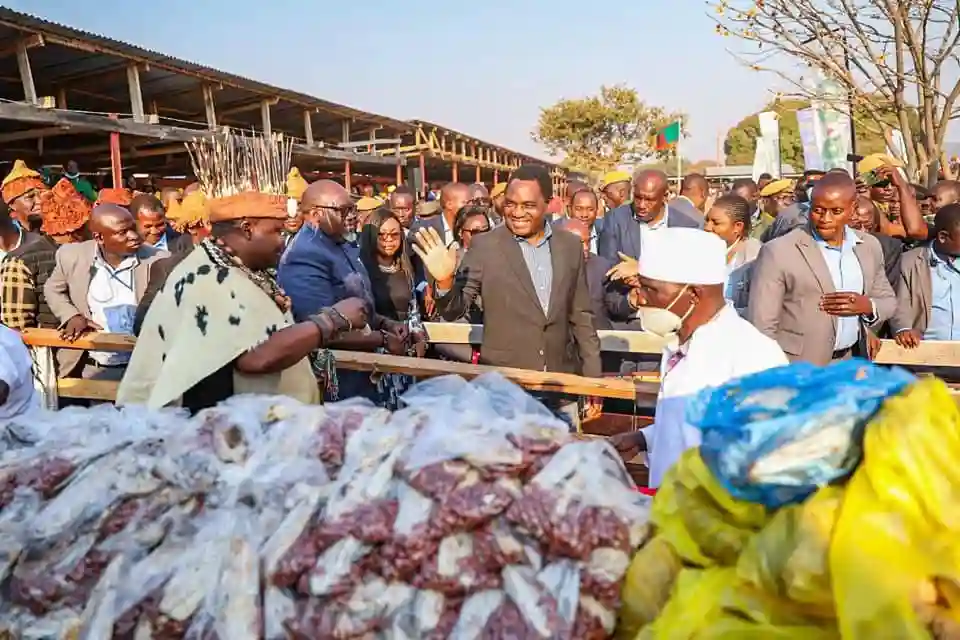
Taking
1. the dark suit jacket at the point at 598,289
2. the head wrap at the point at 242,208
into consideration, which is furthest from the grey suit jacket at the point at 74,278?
the dark suit jacket at the point at 598,289

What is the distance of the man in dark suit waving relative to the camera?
13.1 ft

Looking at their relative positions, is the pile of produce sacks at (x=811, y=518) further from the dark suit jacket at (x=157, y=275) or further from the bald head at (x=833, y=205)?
the dark suit jacket at (x=157, y=275)

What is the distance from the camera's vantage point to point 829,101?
7641mm

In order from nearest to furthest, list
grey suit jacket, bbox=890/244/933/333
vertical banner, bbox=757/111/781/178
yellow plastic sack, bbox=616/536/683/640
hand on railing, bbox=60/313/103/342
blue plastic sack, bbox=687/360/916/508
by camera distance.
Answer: blue plastic sack, bbox=687/360/916/508
yellow plastic sack, bbox=616/536/683/640
hand on railing, bbox=60/313/103/342
grey suit jacket, bbox=890/244/933/333
vertical banner, bbox=757/111/781/178

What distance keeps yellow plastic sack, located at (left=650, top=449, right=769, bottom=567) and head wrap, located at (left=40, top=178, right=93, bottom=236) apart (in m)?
6.07

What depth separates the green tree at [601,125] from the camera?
148 feet

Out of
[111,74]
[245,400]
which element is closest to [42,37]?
[111,74]

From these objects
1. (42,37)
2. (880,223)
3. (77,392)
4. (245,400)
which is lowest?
(77,392)


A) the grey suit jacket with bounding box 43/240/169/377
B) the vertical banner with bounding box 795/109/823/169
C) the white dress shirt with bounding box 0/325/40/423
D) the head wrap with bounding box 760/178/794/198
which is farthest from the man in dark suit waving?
the vertical banner with bounding box 795/109/823/169

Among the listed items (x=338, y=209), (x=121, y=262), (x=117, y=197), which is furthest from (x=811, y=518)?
(x=117, y=197)

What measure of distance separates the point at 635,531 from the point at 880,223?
229 inches

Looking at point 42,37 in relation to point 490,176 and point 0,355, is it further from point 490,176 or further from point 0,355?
point 490,176

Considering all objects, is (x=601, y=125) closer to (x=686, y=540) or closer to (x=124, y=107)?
(x=124, y=107)

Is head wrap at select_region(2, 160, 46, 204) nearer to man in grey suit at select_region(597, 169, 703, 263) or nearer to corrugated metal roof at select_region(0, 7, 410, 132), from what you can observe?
corrugated metal roof at select_region(0, 7, 410, 132)
